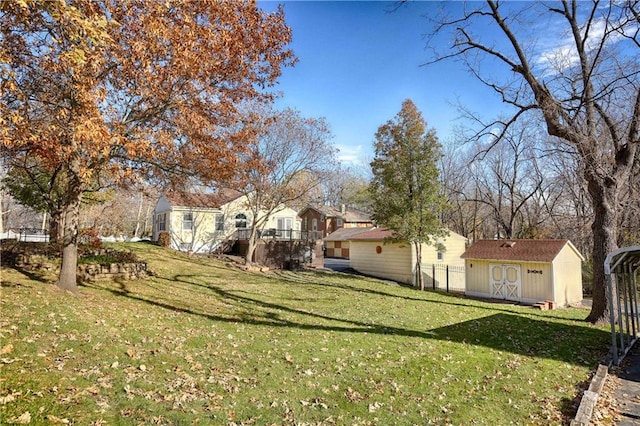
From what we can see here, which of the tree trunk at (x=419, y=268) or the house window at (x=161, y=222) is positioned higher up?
the house window at (x=161, y=222)

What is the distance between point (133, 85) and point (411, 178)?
14.4 meters

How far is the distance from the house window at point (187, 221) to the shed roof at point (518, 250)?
19094mm

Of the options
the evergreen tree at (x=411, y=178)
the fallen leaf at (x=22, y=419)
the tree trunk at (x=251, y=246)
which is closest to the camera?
Result: the fallen leaf at (x=22, y=419)

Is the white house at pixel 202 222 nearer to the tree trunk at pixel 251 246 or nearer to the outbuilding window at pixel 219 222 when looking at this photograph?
the outbuilding window at pixel 219 222

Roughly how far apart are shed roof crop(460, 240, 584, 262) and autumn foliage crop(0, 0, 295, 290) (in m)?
14.6

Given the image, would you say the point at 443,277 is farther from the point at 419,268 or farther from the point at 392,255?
the point at 419,268

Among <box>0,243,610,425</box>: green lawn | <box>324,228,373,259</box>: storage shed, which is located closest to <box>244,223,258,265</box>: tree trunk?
<box>0,243,610,425</box>: green lawn

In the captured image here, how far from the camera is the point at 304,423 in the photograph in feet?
14.2

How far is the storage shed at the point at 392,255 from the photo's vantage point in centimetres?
2234

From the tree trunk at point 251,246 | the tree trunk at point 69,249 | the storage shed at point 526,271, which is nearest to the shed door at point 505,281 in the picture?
the storage shed at point 526,271

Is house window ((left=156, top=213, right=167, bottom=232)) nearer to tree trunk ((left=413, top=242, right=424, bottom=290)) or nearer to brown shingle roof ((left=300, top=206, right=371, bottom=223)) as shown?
brown shingle roof ((left=300, top=206, right=371, bottom=223))

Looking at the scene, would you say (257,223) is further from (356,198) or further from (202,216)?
(356,198)

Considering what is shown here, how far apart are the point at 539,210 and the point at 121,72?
32.7 meters

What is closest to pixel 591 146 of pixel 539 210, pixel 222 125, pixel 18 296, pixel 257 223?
pixel 222 125
